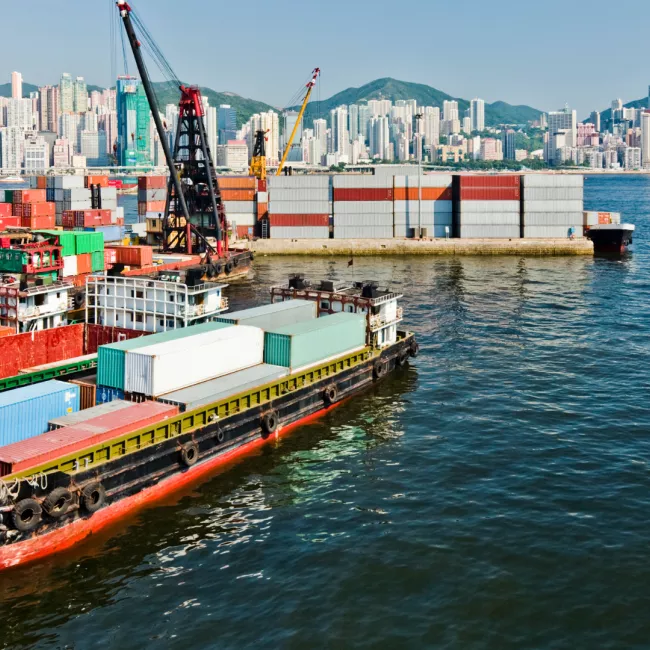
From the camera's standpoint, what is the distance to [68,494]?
25125mm

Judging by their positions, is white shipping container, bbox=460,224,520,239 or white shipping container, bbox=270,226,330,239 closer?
white shipping container, bbox=460,224,520,239

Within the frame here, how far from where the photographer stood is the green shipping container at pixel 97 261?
199 ft

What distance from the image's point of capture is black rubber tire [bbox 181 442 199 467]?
29828 millimetres

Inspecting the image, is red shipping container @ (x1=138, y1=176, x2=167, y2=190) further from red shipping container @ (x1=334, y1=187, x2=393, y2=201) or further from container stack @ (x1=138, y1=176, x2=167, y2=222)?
red shipping container @ (x1=334, y1=187, x2=393, y2=201)

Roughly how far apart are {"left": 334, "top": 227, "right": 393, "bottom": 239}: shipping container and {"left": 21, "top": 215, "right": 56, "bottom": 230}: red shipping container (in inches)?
1464

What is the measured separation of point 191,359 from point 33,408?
6.73m

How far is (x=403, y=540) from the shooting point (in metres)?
25.9

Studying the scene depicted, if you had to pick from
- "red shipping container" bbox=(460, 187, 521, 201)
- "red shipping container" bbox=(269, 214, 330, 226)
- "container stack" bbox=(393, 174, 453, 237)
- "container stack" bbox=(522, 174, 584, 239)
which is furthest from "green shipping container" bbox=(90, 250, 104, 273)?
"container stack" bbox=(522, 174, 584, 239)

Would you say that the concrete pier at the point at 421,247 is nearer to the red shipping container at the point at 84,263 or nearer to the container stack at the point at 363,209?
the container stack at the point at 363,209

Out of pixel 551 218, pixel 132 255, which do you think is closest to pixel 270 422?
pixel 132 255

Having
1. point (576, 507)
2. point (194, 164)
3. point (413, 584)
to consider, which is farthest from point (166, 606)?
point (194, 164)

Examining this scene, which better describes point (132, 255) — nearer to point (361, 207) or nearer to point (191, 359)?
point (191, 359)

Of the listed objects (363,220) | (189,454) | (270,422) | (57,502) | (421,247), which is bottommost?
(57,502)

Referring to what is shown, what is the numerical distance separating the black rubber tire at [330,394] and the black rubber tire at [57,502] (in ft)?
50.6
